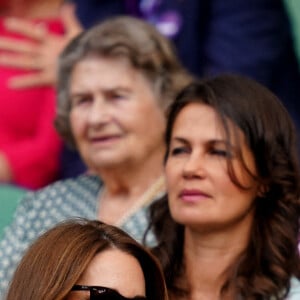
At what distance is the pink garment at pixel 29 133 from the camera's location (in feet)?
10.7

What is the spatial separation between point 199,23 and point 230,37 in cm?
12

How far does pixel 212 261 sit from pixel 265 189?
187 millimetres

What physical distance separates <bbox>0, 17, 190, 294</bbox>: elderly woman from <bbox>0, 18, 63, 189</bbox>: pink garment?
1.15 ft

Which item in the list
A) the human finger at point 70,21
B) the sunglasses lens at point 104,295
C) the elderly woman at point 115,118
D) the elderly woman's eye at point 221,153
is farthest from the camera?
the human finger at point 70,21

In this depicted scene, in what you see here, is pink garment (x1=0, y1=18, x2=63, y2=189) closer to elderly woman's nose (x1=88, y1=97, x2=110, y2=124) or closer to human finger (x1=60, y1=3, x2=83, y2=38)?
human finger (x1=60, y1=3, x2=83, y2=38)

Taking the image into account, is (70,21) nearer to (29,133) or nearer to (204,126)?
(29,133)

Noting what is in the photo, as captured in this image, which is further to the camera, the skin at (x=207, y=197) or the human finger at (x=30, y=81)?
the human finger at (x=30, y=81)

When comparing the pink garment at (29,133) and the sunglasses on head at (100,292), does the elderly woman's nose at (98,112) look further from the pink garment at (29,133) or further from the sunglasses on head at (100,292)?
the sunglasses on head at (100,292)

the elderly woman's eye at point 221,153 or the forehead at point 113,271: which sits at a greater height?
the elderly woman's eye at point 221,153

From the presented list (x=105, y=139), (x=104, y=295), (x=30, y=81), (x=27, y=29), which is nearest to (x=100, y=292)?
(x=104, y=295)

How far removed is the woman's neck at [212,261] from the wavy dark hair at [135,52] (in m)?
0.70

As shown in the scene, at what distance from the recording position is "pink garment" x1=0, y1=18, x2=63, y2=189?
10.7 ft

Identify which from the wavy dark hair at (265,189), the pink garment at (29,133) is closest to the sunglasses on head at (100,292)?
the wavy dark hair at (265,189)

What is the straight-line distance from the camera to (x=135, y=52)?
290 cm
